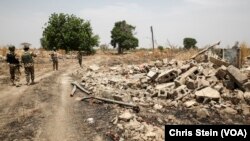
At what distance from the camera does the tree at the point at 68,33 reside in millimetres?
43969

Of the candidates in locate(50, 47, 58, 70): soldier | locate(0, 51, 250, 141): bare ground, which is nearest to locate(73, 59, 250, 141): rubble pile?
locate(0, 51, 250, 141): bare ground

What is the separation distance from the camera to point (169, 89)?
11.7m

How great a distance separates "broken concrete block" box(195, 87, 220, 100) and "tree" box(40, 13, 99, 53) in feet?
114

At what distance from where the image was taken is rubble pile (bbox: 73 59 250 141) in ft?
26.0

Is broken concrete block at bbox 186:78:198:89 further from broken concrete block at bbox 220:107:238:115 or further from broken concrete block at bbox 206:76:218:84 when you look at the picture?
broken concrete block at bbox 220:107:238:115

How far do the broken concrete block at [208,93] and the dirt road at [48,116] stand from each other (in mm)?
3375

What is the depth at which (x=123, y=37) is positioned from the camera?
60969mm

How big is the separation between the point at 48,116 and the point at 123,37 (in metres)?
53.0

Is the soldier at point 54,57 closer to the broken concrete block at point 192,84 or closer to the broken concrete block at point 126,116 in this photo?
the broken concrete block at point 192,84

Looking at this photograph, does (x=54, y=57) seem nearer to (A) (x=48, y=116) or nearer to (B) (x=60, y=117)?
(A) (x=48, y=116)

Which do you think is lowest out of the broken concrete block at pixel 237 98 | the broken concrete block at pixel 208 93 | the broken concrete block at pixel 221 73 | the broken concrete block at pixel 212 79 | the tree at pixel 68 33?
the broken concrete block at pixel 237 98

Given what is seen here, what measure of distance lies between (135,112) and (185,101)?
8.20ft

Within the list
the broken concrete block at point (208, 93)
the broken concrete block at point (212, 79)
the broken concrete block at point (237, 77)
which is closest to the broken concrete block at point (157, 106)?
the broken concrete block at point (208, 93)

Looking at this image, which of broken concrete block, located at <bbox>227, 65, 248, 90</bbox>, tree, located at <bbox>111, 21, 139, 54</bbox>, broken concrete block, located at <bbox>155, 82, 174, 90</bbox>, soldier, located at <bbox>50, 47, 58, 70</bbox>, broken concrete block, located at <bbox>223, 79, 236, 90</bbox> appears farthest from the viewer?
tree, located at <bbox>111, 21, 139, 54</bbox>
